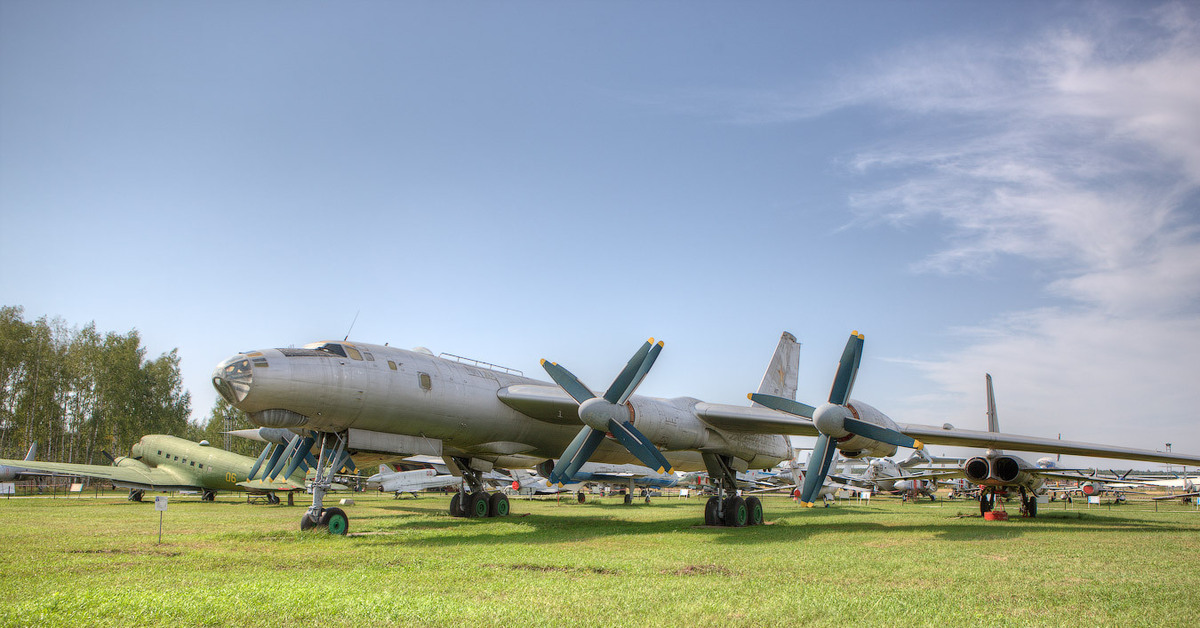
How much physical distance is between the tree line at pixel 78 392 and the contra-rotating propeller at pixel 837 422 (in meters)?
48.4

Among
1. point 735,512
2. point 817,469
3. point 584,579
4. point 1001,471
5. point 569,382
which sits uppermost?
point 569,382

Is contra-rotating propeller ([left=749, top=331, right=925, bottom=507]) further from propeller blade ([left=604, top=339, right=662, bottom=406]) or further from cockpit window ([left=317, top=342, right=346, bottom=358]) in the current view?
cockpit window ([left=317, top=342, right=346, bottom=358])

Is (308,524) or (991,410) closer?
(308,524)

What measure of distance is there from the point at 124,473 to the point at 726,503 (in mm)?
26338

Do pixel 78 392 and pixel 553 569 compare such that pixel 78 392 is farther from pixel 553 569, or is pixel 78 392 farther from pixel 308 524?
pixel 553 569

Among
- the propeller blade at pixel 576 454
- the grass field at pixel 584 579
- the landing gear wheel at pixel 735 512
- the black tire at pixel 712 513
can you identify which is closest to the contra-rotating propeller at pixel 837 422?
the grass field at pixel 584 579

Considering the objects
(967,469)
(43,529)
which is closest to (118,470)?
(43,529)

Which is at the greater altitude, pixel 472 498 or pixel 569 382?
pixel 569 382

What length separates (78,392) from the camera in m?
50.5

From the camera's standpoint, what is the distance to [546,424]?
19.1 meters

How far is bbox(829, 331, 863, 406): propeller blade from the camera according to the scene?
15625 millimetres

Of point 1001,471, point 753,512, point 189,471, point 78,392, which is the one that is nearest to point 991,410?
point 1001,471

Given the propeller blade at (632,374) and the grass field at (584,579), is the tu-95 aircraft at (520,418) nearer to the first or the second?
the propeller blade at (632,374)

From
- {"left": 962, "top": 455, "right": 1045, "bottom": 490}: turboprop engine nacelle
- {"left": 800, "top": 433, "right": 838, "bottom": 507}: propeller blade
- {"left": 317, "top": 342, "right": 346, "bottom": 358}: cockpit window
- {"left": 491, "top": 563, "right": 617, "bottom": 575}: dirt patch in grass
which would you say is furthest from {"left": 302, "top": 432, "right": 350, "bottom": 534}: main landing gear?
{"left": 962, "top": 455, "right": 1045, "bottom": 490}: turboprop engine nacelle
